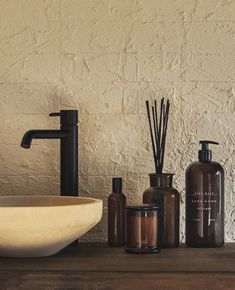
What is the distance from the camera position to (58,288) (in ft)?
3.09

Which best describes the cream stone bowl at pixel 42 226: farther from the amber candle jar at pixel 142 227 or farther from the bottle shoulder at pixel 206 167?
the bottle shoulder at pixel 206 167

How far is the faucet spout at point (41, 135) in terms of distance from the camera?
1.15 meters

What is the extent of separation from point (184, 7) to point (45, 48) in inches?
12.2

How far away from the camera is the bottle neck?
1.18 meters

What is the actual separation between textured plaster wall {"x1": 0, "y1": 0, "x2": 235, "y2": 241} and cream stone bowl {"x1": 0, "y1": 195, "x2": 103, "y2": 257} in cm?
24

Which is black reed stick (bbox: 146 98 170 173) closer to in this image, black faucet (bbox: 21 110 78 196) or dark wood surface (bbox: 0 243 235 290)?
black faucet (bbox: 21 110 78 196)

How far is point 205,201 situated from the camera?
3.83 ft

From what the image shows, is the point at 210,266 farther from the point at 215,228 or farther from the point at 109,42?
the point at 109,42

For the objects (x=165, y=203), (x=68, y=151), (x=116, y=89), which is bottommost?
(x=165, y=203)

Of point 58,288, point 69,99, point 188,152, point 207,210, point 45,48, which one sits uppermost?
point 45,48

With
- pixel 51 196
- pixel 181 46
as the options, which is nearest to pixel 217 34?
pixel 181 46

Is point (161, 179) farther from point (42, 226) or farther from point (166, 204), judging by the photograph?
point (42, 226)

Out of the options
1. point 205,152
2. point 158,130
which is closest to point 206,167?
point 205,152

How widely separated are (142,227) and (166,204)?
101 millimetres
